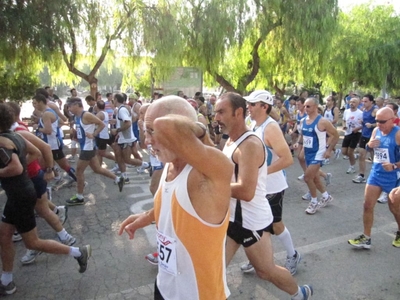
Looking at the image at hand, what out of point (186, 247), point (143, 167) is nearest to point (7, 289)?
point (186, 247)

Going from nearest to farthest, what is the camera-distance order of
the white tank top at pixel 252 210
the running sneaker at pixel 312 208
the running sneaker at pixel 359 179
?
the white tank top at pixel 252 210 < the running sneaker at pixel 312 208 < the running sneaker at pixel 359 179

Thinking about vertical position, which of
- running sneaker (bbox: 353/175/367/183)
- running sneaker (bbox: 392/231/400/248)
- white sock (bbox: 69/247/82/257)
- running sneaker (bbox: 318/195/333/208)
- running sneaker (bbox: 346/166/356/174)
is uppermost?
white sock (bbox: 69/247/82/257)

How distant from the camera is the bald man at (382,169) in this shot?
4116 millimetres

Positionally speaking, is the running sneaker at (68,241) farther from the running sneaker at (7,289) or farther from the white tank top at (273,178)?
the white tank top at (273,178)

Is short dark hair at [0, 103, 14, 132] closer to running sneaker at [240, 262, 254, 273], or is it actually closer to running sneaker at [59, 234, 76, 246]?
running sneaker at [59, 234, 76, 246]

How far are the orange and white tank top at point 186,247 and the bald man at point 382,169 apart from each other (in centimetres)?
299

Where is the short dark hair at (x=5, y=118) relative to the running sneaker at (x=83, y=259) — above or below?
above

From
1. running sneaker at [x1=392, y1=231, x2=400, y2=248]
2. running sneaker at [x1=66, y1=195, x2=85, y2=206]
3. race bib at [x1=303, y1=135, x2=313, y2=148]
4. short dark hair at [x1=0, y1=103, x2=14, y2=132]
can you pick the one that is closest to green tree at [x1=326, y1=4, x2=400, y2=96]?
race bib at [x1=303, y1=135, x2=313, y2=148]

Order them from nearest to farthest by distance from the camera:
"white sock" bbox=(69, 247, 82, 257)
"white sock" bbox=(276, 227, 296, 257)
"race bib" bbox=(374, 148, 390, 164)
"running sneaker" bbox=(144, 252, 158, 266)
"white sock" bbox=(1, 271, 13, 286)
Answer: "white sock" bbox=(1, 271, 13, 286) → "white sock" bbox=(69, 247, 82, 257) → "white sock" bbox=(276, 227, 296, 257) → "running sneaker" bbox=(144, 252, 158, 266) → "race bib" bbox=(374, 148, 390, 164)

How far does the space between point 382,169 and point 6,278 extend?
4165 millimetres

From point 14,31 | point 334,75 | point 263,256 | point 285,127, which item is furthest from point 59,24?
point 334,75

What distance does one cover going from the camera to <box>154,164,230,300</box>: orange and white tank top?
157 cm

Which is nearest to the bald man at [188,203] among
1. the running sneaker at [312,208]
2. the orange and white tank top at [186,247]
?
the orange and white tank top at [186,247]

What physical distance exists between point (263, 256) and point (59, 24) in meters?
12.8
